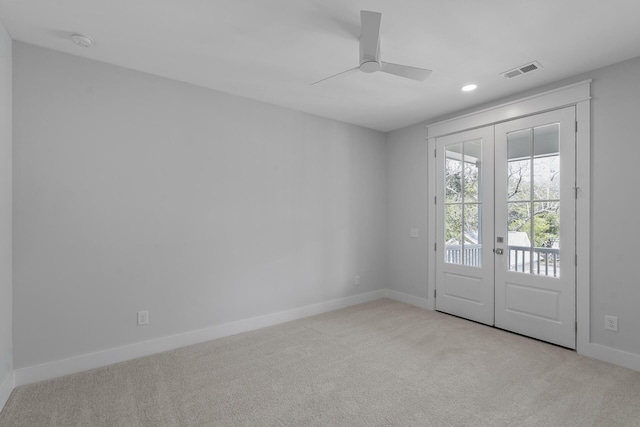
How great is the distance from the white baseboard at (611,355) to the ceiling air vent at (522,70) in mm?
2558

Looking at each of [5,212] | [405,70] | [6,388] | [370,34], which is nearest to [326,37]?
[370,34]

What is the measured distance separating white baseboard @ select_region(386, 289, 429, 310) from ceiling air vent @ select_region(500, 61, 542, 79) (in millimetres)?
2879

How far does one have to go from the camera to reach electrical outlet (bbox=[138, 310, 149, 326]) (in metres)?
2.91

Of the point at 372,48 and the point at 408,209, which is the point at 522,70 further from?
the point at 408,209

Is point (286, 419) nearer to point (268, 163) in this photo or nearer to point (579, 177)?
point (268, 163)

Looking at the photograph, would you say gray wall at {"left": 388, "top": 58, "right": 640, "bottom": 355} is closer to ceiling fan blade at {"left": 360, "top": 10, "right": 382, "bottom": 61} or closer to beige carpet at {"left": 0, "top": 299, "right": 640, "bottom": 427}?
beige carpet at {"left": 0, "top": 299, "right": 640, "bottom": 427}

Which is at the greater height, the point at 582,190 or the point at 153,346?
the point at 582,190

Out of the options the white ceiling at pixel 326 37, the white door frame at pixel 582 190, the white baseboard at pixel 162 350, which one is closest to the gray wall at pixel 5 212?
the white baseboard at pixel 162 350

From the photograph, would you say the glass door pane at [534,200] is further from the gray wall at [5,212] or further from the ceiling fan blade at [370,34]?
the gray wall at [5,212]

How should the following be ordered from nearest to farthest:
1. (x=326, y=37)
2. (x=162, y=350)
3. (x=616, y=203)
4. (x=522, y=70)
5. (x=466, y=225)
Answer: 1. (x=326, y=37)
2. (x=616, y=203)
3. (x=522, y=70)
4. (x=162, y=350)
5. (x=466, y=225)

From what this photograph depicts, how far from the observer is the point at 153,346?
9.72 feet

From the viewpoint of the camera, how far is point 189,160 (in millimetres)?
3180

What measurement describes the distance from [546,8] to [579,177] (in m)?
1.66

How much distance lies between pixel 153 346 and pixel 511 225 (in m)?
3.86
